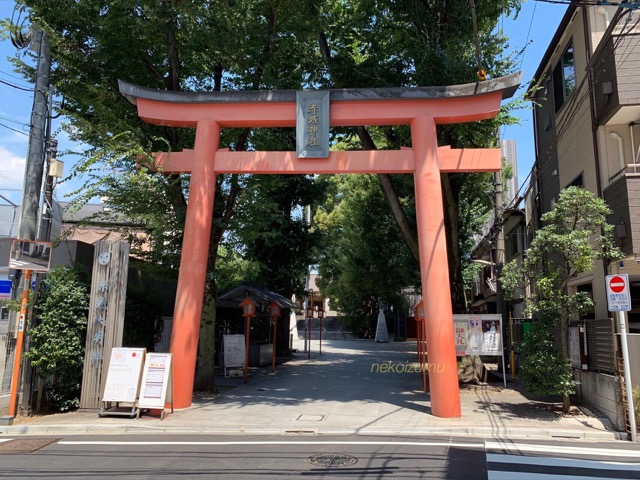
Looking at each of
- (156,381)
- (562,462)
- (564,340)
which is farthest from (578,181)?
(156,381)

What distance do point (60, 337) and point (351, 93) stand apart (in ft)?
28.3

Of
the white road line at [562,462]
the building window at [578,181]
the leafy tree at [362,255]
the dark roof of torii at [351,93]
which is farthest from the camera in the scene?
the leafy tree at [362,255]

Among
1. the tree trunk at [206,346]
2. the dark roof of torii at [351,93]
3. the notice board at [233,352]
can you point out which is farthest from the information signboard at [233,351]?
the dark roof of torii at [351,93]

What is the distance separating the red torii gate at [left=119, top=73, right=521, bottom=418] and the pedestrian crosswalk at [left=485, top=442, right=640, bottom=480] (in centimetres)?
259

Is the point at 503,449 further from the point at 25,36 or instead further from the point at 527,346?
the point at 25,36

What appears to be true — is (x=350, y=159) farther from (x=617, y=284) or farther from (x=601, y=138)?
(x=601, y=138)

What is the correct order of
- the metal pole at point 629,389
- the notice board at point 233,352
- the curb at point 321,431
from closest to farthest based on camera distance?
the metal pole at point 629,389 < the curb at point 321,431 < the notice board at point 233,352

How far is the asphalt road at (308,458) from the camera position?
664cm

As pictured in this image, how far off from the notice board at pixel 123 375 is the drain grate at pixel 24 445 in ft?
5.19

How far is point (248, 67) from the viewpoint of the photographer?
45.8 ft

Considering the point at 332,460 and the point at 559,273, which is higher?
the point at 559,273

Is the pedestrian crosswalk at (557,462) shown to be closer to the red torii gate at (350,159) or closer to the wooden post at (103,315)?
the red torii gate at (350,159)

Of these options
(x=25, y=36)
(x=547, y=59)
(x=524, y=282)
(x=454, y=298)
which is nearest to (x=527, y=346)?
(x=524, y=282)

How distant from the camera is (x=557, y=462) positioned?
7.27 meters
